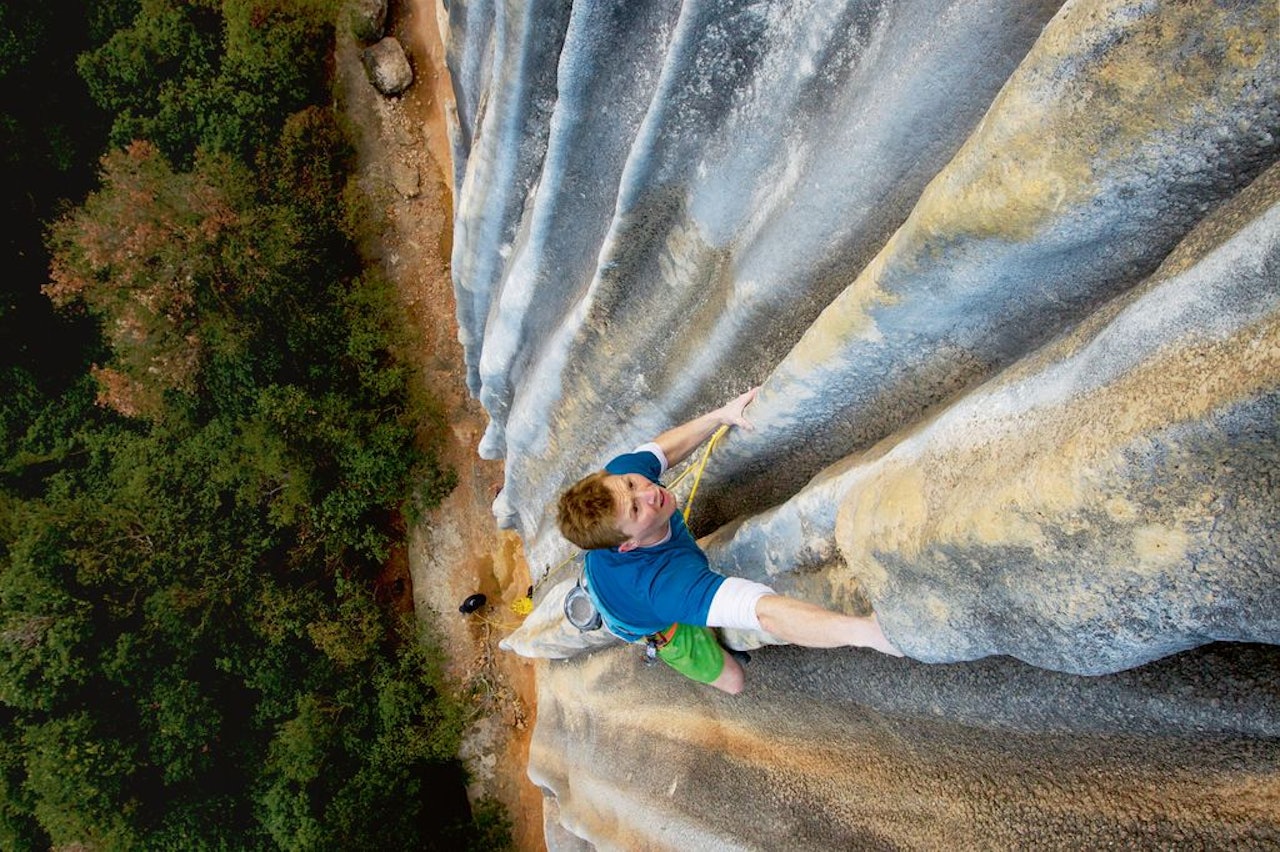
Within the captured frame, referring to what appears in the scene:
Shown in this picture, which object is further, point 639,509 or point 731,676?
point 731,676

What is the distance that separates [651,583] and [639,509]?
157 millimetres

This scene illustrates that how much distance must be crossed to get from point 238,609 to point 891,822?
13.9 ft

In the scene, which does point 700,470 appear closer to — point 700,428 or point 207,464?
point 700,428

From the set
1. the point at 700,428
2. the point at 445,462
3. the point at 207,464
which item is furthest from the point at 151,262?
the point at 700,428

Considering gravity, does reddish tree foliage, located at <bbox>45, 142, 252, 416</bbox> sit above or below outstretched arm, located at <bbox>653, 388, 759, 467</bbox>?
below

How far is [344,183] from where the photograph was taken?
4.93 m

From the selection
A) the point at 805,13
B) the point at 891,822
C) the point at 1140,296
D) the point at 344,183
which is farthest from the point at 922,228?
the point at 344,183

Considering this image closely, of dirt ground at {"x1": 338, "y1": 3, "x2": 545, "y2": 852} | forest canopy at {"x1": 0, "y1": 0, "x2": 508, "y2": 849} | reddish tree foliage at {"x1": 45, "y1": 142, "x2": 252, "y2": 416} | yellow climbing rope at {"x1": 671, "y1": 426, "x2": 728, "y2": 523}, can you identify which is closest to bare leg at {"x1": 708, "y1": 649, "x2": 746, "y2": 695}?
yellow climbing rope at {"x1": 671, "y1": 426, "x2": 728, "y2": 523}

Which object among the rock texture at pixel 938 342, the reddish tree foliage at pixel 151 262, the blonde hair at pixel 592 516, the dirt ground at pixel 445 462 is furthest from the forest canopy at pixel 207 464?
the blonde hair at pixel 592 516

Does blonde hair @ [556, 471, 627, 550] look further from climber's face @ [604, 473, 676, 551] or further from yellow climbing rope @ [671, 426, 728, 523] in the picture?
yellow climbing rope @ [671, 426, 728, 523]

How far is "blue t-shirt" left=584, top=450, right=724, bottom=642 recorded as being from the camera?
66.3 inches

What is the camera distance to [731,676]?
6.58ft

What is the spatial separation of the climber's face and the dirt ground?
110 inches

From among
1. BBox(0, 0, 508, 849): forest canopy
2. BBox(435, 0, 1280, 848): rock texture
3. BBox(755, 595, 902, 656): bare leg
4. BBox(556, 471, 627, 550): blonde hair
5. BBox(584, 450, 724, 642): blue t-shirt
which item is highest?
BBox(435, 0, 1280, 848): rock texture
